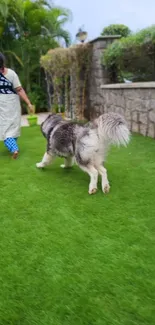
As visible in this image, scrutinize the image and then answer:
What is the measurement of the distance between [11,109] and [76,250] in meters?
3.10

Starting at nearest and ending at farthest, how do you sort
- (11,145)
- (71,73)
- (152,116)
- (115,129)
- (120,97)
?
1. (115,129)
2. (11,145)
3. (152,116)
4. (120,97)
5. (71,73)

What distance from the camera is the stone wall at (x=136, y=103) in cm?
539

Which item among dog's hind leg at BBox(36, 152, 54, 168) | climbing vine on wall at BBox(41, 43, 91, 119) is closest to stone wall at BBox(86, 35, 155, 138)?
climbing vine on wall at BBox(41, 43, 91, 119)

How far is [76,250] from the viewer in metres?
2.21

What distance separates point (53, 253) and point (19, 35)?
10.2 metres

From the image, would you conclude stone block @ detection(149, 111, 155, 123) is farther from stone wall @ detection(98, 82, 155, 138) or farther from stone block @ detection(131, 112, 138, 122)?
stone block @ detection(131, 112, 138, 122)

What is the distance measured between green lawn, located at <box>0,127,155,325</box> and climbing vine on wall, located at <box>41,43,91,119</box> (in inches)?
174

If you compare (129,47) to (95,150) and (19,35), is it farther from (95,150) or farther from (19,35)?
(19,35)

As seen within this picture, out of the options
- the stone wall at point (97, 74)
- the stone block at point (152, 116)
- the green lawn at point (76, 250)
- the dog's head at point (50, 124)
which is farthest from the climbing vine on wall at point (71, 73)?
the green lawn at point (76, 250)

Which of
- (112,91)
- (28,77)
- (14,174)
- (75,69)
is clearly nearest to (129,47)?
(112,91)

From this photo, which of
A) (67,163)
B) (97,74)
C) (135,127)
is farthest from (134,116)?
(67,163)

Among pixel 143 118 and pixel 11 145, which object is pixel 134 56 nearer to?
pixel 143 118

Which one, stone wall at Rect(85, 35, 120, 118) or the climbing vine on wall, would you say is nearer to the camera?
stone wall at Rect(85, 35, 120, 118)

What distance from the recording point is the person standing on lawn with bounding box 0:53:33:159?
4645 mm
